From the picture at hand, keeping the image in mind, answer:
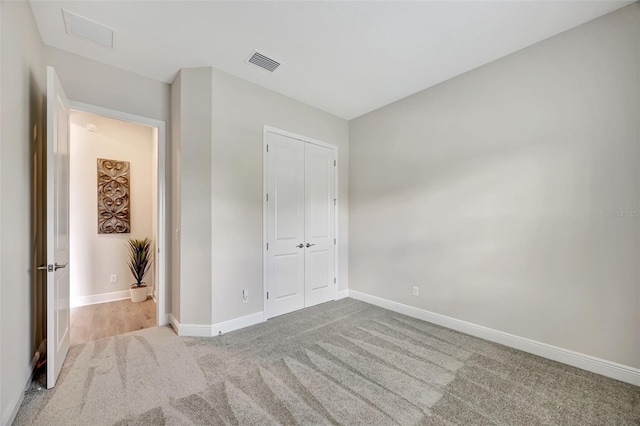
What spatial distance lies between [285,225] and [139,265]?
7.91ft

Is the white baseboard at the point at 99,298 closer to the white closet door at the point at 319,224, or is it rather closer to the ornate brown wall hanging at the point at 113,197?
the ornate brown wall hanging at the point at 113,197

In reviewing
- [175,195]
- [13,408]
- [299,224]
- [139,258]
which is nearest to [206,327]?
[13,408]

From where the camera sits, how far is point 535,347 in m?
2.47

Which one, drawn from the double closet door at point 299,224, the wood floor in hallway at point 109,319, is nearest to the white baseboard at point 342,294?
the double closet door at point 299,224

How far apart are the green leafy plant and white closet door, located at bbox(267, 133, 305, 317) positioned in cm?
216

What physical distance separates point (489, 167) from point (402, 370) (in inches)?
84.0

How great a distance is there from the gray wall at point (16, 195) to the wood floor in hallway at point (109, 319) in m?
0.79

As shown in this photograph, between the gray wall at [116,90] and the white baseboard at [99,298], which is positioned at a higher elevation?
the gray wall at [116,90]

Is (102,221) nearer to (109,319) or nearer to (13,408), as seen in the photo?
(109,319)

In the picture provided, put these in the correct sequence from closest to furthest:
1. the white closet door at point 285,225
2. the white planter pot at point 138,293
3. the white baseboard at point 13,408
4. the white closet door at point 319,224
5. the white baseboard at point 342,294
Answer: the white baseboard at point 13,408 < the white closet door at point 285,225 < the white closet door at point 319,224 < the white planter pot at point 138,293 < the white baseboard at point 342,294

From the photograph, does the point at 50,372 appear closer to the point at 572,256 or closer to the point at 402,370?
the point at 402,370

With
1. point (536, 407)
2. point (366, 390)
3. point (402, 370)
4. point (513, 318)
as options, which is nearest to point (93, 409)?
point (366, 390)

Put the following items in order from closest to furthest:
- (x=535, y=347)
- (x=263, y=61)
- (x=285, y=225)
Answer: (x=535, y=347)
(x=263, y=61)
(x=285, y=225)

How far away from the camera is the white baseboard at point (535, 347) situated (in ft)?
6.84
